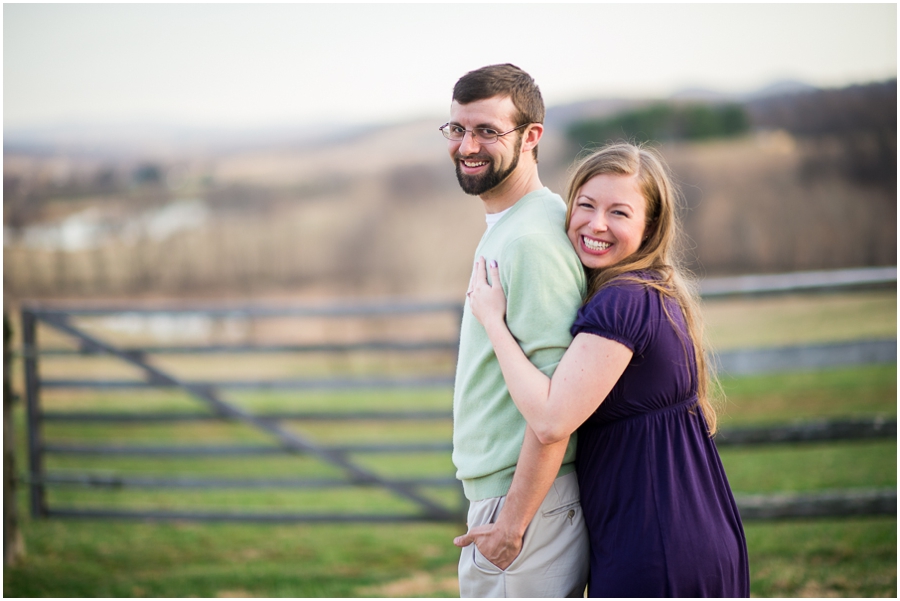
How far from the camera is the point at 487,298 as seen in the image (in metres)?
1.56

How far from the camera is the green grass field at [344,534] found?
10.7ft

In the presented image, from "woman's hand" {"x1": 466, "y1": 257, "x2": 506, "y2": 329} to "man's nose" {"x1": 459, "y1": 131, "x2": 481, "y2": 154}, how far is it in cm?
27

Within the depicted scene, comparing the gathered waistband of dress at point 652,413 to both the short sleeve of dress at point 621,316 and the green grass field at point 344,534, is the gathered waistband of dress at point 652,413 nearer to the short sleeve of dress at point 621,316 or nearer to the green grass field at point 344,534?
the short sleeve of dress at point 621,316

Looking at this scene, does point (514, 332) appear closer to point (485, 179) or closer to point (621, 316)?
point (621, 316)

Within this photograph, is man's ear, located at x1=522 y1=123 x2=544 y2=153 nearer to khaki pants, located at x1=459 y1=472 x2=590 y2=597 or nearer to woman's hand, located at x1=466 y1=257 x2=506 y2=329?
woman's hand, located at x1=466 y1=257 x2=506 y2=329

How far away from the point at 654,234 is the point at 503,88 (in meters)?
0.51

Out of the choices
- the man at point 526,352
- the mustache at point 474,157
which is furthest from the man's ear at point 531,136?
the mustache at point 474,157

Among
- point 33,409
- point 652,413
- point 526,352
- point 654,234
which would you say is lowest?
point 33,409

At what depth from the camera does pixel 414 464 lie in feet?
20.3

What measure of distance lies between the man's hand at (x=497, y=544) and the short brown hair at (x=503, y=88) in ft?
3.24

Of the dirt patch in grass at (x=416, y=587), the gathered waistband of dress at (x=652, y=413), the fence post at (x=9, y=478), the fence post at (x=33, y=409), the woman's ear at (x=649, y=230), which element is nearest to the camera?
the gathered waistband of dress at (x=652, y=413)

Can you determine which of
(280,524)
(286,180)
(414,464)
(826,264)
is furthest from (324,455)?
(286,180)

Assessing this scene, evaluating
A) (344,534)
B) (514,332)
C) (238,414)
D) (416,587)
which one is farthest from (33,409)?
(514,332)

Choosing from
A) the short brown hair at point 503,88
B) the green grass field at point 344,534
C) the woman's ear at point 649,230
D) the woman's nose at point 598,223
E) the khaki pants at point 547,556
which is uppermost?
the short brown hair at point 503,88
